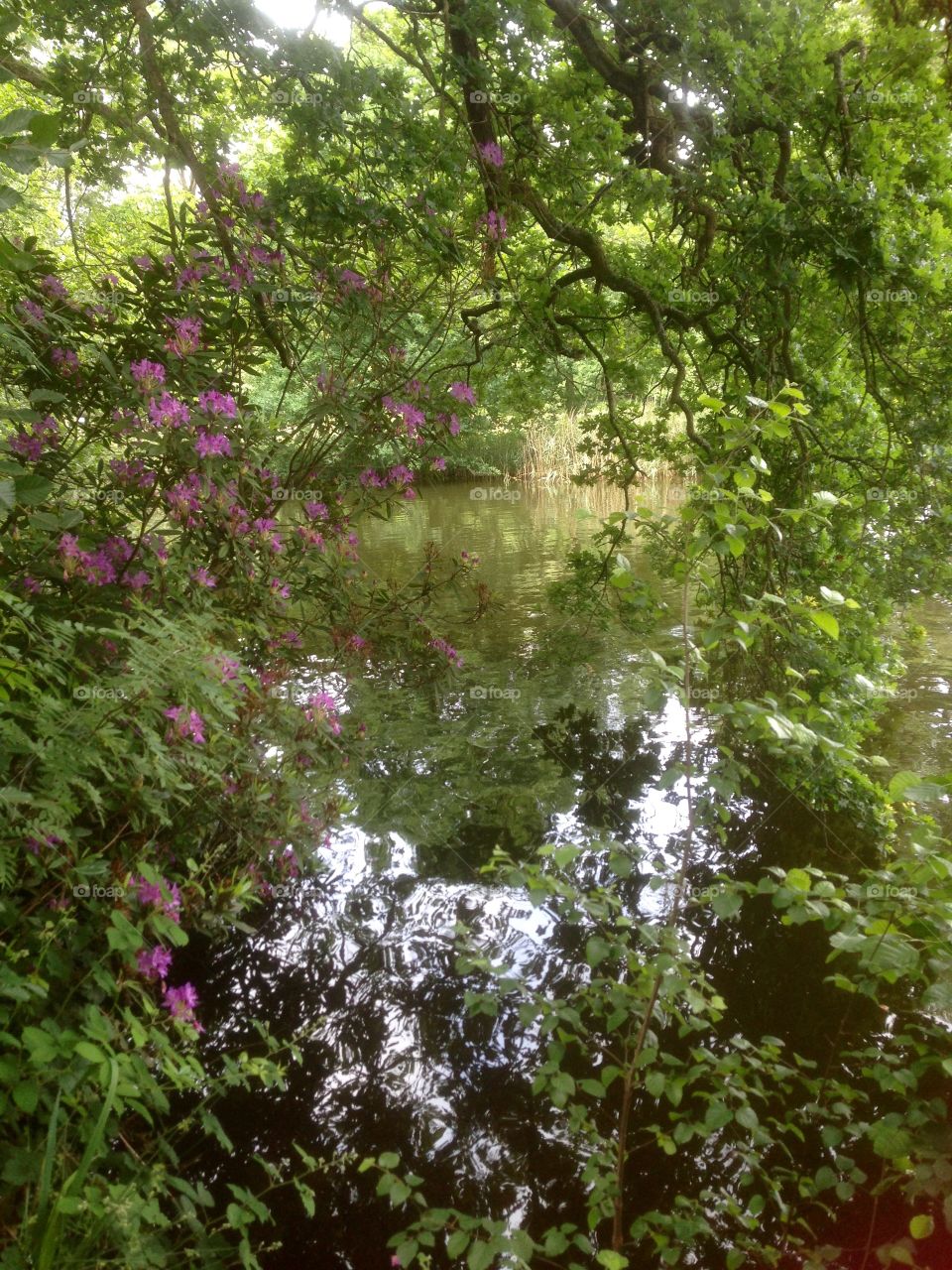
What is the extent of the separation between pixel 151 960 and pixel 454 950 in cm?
149

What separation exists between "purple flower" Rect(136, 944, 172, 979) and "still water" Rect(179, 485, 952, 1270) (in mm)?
809

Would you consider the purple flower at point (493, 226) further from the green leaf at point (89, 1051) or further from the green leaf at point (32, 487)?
the green leaf at point (89, 1051)

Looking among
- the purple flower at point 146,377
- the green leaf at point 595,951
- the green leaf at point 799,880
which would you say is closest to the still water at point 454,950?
the green leaf at point 595,951

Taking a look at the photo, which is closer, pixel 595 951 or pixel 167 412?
pixel 595 951

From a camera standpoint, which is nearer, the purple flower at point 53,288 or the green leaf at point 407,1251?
the green leaf at point 407,1251

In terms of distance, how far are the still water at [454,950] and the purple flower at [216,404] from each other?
1.30 m

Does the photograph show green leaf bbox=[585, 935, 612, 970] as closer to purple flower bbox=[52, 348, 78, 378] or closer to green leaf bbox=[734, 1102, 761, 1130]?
green leaf bbox=[734, 1102, 761, 1130]

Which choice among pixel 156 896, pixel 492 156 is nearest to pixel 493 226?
pixel 492 156

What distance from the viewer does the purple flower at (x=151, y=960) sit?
2139 millimetres

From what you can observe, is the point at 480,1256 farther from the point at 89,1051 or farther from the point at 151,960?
the point at 151,960

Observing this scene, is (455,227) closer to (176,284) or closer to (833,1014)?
(176,284)

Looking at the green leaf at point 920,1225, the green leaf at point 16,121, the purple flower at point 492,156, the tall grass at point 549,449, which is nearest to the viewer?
the green leaf at point 16,121

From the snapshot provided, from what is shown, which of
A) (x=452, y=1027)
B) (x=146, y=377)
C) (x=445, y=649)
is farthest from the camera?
(x=445, y=649)

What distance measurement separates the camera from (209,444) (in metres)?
2.66
